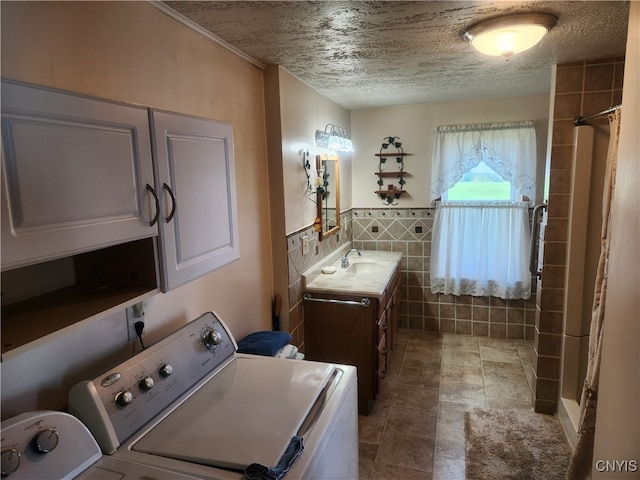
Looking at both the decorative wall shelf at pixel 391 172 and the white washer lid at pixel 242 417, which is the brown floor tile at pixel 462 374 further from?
the white washer lid at pixel 242 417

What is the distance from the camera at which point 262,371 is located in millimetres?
1640

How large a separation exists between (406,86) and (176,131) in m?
2.24

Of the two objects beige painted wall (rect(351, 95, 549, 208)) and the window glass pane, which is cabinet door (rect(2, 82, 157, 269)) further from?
the window glass pane

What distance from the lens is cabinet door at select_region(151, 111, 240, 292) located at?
3.91 ft

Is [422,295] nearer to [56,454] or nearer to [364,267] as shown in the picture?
[364,267]

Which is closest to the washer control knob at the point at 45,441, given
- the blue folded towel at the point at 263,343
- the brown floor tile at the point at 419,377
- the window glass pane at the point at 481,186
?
the blue folded towel at the point at 263,343

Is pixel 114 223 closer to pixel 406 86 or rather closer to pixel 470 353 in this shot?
pixel 406 86

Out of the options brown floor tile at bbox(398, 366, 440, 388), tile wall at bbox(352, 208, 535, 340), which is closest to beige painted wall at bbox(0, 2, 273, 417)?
brown floor tile at bbox(398, 366, 440, 388)

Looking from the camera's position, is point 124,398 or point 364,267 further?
point 364,267

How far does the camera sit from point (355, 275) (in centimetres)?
313

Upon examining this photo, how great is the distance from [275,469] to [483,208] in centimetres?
326

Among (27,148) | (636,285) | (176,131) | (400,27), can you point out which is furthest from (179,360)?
(400,27)

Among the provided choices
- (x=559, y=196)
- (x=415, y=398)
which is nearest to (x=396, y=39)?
(x=559, y=196)

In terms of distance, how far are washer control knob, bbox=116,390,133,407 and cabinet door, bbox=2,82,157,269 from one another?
1.67ft
